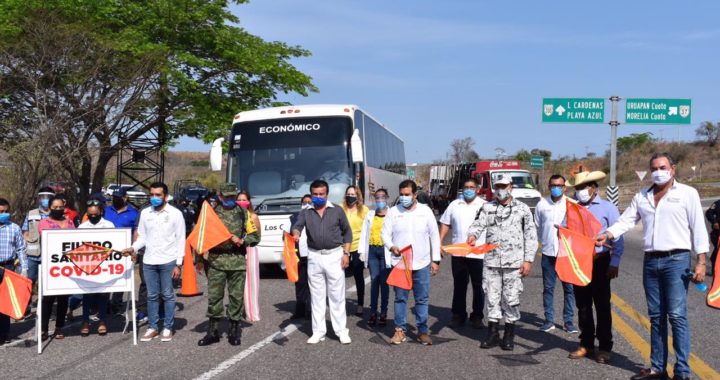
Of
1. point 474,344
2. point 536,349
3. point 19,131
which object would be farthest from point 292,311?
point 19,131

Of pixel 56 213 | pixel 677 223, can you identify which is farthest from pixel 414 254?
pixel 56 213

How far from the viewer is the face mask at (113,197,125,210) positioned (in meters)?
10.1

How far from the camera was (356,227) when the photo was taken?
10461mm

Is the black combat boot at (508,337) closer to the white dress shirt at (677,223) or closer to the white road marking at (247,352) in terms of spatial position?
the white dress shirt at (677,223)

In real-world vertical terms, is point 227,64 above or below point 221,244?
above

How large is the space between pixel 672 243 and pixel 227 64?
22.1m

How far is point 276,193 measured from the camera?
14359mm

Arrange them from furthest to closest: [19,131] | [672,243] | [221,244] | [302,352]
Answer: [19,131] → [221,244] → [302,352] → [672,243]

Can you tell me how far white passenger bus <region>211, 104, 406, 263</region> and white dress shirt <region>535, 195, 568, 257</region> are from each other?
5.71 m

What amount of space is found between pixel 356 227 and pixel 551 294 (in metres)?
3.01

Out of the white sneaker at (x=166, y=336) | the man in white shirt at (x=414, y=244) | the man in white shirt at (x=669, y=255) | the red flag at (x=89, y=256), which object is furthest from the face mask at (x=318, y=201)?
the man in white shirt at (x=669, y=255)

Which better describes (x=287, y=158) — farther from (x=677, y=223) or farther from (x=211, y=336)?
(x=677, y=223)

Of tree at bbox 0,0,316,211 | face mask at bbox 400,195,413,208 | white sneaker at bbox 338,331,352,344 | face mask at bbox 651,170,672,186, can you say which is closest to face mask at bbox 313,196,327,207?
face mask at bbox 400,195,413,208

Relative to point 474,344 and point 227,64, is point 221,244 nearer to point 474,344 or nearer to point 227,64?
point 474,344
